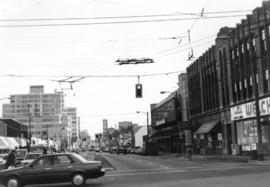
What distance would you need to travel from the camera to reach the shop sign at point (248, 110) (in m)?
44.5

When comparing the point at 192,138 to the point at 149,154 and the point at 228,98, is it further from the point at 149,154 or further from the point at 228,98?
the point at 228,98

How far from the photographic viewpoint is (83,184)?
68.8 ft

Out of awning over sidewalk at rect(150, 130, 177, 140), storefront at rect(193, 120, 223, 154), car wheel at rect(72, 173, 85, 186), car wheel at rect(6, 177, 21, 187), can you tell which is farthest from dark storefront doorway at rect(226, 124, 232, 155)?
car wheel at rect(6, 177, 21, 187)

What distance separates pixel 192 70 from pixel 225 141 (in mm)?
17888

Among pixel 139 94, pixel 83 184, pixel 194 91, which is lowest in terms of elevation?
pixel 83 184

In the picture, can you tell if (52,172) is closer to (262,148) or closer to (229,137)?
(262,148)

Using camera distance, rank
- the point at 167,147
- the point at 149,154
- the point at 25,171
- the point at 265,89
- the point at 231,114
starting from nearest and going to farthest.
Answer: the point at 25,171, the point at 265,89, the point at 231,114, the point at 149,154, the point at 167,147

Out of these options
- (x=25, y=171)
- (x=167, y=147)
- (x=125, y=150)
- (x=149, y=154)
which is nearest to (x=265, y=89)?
(x=25, y=171)

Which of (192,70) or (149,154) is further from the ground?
(192,70)

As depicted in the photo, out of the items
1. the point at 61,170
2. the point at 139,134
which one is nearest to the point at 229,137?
the point at 61,170

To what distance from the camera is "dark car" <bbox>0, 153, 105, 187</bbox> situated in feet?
66.0

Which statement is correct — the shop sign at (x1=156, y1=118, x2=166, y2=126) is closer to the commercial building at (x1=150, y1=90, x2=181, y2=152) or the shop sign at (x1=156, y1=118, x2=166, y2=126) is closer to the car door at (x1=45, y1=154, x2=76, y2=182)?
the commercial building at (x1=150, y1=90, x2=181, y2=152)

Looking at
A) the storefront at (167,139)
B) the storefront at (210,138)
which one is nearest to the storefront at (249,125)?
the storefront at (210,138)

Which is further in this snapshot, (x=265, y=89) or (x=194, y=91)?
(x=194, y=91)
